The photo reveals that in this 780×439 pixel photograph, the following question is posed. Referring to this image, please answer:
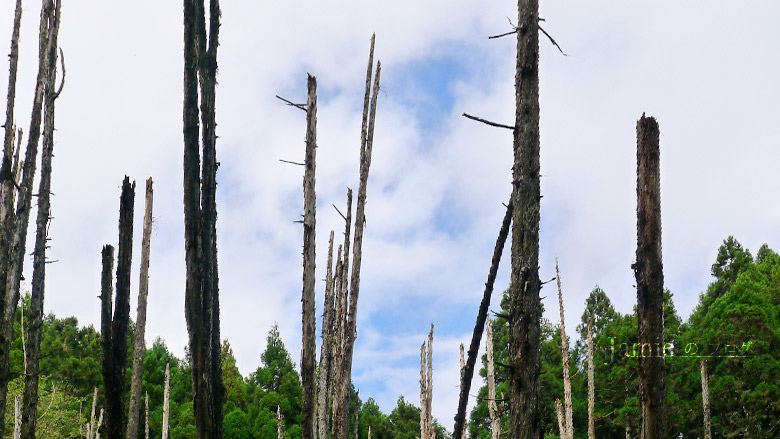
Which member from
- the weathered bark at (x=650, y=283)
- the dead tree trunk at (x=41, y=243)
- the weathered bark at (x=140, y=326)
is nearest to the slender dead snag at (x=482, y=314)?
the weathered bark at (x=650, y=283)

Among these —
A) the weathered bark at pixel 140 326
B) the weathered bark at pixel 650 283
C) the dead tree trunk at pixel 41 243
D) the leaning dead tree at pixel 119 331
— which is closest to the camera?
the weathered bark at pixel 650 283

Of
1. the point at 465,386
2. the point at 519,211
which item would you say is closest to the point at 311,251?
the point at 465,386

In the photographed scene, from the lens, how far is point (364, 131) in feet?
51.6

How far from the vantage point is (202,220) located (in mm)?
8234

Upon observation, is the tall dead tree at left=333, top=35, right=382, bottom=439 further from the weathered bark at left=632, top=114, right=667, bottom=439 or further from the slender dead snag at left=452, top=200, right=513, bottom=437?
the weathered bark at left=632, top=114, right=667, bottom=439

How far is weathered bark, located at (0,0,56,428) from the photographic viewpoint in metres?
10.8

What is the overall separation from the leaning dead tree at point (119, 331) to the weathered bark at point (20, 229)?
2370mm

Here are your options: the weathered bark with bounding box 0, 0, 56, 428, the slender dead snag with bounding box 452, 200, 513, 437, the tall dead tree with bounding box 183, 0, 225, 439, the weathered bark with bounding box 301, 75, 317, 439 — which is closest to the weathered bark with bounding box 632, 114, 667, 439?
the slender dead snag with bounding box 452, 200, 513, 437

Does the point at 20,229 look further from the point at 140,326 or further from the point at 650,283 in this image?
the point at 650,283

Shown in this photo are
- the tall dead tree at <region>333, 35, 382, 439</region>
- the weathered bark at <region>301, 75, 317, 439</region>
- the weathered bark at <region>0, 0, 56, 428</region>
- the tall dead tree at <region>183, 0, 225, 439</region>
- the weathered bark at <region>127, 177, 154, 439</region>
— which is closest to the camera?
the tall dead tree at <region>183, 0, 225, 439</region>

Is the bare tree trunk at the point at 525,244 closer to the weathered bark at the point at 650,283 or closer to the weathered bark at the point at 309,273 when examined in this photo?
the weathered bark at the point at 650,283

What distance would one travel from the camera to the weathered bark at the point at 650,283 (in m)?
8.48

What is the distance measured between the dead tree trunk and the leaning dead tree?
4297 mm

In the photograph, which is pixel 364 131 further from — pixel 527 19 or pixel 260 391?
pixel 260 391
